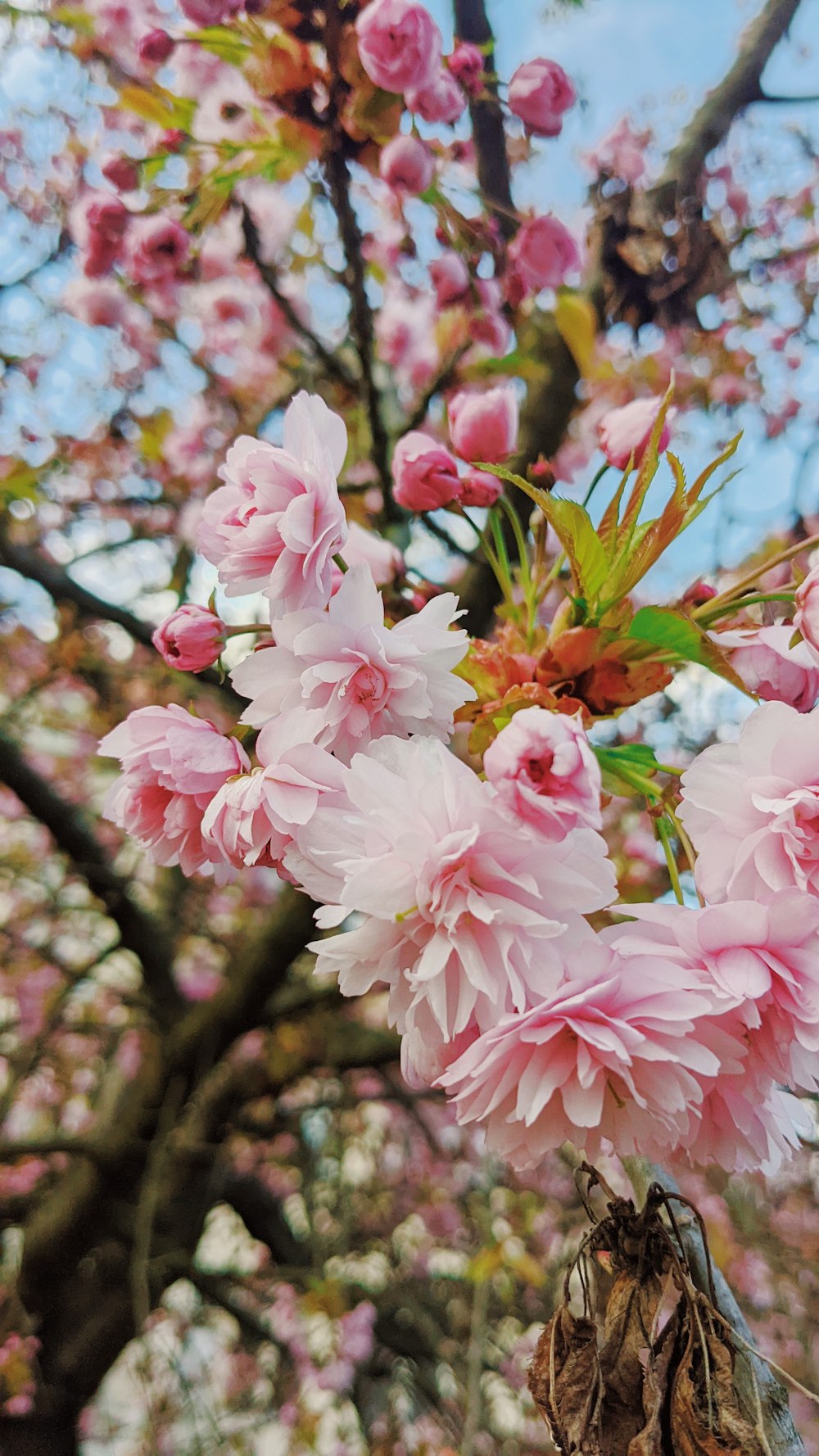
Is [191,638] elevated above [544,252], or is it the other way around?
[544,252]

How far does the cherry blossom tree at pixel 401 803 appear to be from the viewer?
52 cm

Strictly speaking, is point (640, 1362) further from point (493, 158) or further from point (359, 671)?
point (493, 158)

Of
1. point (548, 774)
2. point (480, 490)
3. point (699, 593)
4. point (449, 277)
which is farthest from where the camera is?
point (449, 277)

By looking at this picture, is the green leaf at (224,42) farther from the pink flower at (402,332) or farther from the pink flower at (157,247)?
the pink flower at (402,332)

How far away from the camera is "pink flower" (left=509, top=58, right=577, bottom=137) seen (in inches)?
56.0

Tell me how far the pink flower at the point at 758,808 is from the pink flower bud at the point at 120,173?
5.41ft

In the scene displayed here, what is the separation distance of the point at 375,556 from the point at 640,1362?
0.72 meters

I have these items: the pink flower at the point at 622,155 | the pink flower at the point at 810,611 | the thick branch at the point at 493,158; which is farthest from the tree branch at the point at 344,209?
the pink flower at the point at 622,155

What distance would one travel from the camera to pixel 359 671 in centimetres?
59

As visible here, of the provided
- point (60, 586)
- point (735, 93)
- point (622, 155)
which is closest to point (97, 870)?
point (60, 586)

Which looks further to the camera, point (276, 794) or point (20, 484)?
point (20, 484)

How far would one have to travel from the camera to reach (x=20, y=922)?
3.61 metres

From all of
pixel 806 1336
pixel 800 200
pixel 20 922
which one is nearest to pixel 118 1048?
pixel 20 922

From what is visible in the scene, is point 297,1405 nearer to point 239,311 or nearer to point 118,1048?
point 118,1048
